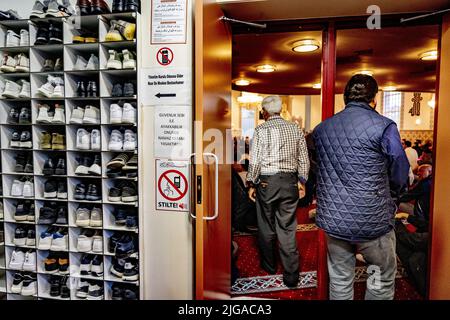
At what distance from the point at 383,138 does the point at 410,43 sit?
80.8 inches

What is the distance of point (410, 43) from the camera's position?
269 cm

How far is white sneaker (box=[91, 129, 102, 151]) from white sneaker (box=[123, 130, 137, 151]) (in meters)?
0.16

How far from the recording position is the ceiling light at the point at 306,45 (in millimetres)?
2690

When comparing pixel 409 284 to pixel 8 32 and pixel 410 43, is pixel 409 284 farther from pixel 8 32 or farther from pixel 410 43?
pixel 8 32

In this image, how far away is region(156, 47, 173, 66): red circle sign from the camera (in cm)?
155

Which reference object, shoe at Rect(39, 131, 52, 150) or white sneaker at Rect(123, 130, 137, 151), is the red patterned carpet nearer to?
white sneaker at Rect(123, 130, 137, 151)

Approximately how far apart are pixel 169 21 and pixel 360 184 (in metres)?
1.26

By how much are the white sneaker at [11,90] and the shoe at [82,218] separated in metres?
0.78

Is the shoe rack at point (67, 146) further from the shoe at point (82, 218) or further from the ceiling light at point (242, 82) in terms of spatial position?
the ceiling light at point (242, 82)

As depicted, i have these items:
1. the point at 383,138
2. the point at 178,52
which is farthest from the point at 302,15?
the point at 383,138

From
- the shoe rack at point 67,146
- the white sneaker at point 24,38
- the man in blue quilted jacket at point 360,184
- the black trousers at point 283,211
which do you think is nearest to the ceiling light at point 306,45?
the black trousers at point 283,211

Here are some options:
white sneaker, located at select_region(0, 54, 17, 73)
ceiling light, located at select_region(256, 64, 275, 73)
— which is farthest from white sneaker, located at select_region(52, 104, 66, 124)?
ceiling light, located at select_region(256, 64, 275, 73)

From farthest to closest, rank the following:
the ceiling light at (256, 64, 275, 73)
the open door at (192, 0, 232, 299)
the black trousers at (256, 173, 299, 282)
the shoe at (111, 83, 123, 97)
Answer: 1. the ceiling light at (256, 64, 275, 73)
2. the black trousers at (256, 173, 299, 282)
3. the shoe at (111, 83, 123, 97)
4. the open door at (192, 0, 232, 299)
